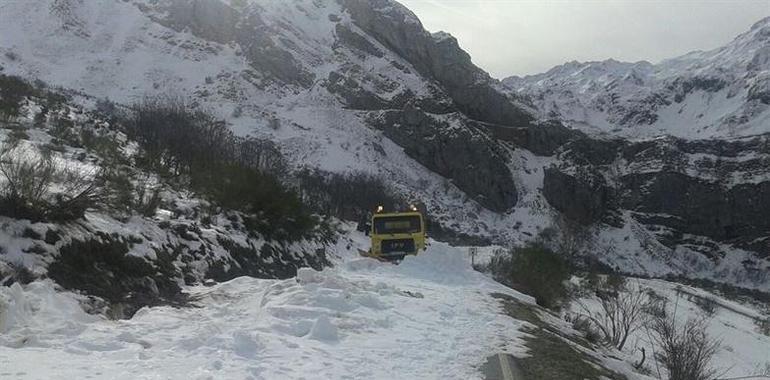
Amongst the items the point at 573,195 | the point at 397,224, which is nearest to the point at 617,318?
the point at 397,224

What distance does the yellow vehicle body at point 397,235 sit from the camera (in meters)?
25.9

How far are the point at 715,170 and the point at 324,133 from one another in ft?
400

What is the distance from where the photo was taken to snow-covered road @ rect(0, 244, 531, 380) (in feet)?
21.4

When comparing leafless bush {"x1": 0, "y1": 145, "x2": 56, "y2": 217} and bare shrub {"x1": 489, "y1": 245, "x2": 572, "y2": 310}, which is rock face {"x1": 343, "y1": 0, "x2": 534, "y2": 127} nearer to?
bare shrub {"x1": 489, "y1": 245, "x2": 572, "y2": 310}

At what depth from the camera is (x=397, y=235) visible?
26.2 m

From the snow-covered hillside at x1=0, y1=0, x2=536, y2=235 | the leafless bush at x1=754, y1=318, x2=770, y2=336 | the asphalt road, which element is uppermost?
the snow-covered hillside at x1=0, y1=0, x2=536, y2=235

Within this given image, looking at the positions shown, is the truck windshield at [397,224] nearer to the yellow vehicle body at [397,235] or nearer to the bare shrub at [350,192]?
the yellow vehicle body at [397,235]

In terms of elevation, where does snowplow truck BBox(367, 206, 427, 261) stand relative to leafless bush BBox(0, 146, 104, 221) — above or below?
below

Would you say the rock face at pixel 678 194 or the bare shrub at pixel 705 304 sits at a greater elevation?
the rock face at pixel 678 194

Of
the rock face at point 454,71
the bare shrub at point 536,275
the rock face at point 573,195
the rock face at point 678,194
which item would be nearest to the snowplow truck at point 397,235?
the bare shrub at point 536,275

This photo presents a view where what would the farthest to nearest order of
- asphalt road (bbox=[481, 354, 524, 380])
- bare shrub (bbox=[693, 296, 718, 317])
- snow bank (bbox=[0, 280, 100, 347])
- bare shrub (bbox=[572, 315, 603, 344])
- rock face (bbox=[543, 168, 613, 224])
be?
rock face (bbox=[543, 168, 613, 224]) → bare shrub (bbox=[693, 296, 718, 317]) → bare shrub (bbox=[572, 315, 603, 344]) → asphalt road (bbox=[481, 354, 524, 380]) → snow bank (bbox=[0, 280, 100, 347])

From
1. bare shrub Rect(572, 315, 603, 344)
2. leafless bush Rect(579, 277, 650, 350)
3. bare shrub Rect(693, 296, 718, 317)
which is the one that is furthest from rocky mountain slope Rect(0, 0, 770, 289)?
bare shrub Rect(572, 315, 603, 344)

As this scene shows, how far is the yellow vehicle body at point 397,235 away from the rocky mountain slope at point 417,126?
10619 cm

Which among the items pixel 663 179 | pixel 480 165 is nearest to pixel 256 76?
A: pixel 480 165
